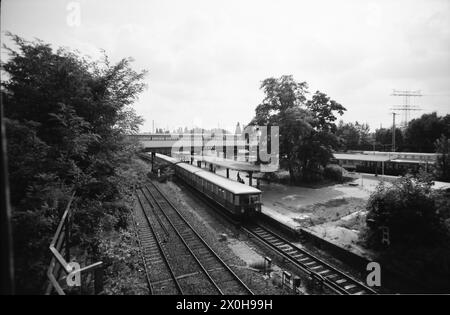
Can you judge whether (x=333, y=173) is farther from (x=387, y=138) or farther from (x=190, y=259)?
(x=387, y=138)

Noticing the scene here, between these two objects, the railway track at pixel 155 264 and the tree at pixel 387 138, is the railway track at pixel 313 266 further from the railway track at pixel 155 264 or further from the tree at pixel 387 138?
the tree at pixel 387 138

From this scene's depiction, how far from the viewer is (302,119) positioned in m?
30.0

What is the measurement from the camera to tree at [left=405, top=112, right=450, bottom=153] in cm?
4928

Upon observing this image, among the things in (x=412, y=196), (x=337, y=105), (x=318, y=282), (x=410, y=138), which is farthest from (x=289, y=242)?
(x=410, y=138)

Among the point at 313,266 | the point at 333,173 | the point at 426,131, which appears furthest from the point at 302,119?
the point at 426,131

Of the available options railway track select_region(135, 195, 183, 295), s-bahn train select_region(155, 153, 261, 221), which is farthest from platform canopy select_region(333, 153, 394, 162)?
railway track select_region(135, 195, 183, 295)

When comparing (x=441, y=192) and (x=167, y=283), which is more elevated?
(x=441, y=192)

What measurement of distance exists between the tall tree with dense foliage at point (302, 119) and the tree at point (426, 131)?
3018 cm

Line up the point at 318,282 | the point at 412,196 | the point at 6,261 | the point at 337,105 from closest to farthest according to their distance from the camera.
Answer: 1. the point at 6,261
2. the point at 318,282
3. the point at 412,196
4. the point at 337,105

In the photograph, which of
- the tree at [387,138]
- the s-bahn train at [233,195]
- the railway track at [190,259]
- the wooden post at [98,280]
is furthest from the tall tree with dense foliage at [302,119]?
the tree at [387,138]

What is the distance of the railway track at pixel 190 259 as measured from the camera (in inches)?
414

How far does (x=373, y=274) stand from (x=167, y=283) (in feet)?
31.0
